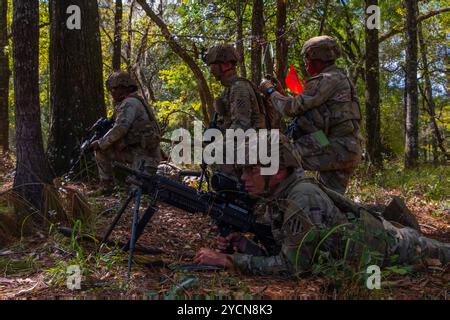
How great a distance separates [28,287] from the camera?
3193 millimetres

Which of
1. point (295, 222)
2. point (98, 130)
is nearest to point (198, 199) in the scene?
point (295, 222)

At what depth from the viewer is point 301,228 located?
3.25 m

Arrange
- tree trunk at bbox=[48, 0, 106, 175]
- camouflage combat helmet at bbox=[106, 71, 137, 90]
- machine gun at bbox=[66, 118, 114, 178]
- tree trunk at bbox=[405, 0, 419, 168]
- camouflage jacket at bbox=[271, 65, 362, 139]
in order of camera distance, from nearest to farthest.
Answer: camouflage jacket at bbox=[271, 65, 362, 139] → camouflage combat helmet at bbox=[106, 71, 137, 90] → machine gun at bbox=[66, 118, 114, 178] → tree trunk at bbox=[48, 0, 106, 175] → tree trunk at bbox=[405, 0, 419, 168]

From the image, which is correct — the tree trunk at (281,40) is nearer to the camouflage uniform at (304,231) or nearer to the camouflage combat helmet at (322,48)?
the camouflage combat helmet at (322,48)

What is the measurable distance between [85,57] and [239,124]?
3064 mm

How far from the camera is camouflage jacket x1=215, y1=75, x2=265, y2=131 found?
515 cm

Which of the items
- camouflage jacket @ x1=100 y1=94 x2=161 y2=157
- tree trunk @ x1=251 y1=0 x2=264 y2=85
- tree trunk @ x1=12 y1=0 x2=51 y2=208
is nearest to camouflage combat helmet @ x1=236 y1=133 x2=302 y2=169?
tree trunk @ x1=12 y1=0 x2=51 y2=208

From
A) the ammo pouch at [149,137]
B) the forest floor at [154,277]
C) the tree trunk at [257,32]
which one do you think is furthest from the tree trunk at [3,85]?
the forest floor at [154,277]

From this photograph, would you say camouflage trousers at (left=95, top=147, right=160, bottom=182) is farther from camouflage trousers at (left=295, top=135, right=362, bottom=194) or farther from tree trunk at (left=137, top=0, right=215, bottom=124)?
tree trunk at (left=137, top=0, right=215, bottom=124)

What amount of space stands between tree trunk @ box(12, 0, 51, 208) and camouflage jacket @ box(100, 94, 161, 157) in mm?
1236

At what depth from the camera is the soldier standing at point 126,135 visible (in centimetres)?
585
